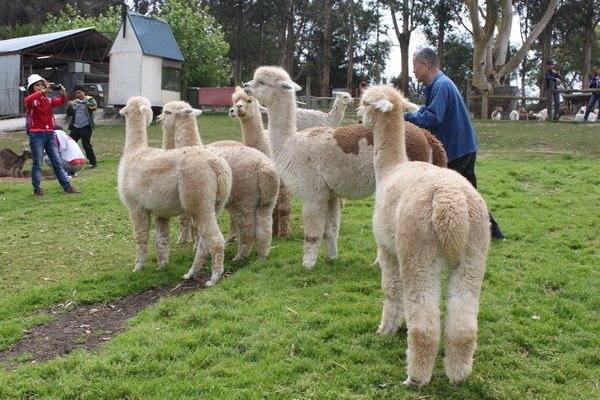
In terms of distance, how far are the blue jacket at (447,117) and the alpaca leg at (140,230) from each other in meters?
3.52

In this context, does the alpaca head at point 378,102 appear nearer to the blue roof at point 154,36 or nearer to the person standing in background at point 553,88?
the person standing in background at point 553,88

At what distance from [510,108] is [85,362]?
101ft

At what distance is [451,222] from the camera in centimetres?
424

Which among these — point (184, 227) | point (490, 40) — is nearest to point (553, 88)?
point (490, 40)

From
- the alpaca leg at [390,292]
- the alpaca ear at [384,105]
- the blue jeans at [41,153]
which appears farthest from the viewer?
the blue jeans at [41,153]

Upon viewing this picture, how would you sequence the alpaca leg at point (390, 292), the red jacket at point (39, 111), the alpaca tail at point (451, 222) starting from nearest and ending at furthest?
the alpaca tail at point (451, 222), the alpaca leg at point (390, 292), the red jacket at point (39, 111)

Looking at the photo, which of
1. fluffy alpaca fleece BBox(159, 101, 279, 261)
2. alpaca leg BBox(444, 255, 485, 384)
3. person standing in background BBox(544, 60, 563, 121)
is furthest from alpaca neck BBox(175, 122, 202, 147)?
person standing in background BBox(544, 60, 563, 121)

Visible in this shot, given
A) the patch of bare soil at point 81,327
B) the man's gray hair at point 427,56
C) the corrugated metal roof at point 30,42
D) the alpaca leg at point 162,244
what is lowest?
the patch of bare soil at point 81,327

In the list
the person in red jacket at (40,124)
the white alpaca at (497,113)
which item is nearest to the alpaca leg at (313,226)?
the person in red jacket at (40,124)

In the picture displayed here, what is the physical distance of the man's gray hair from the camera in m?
7.36

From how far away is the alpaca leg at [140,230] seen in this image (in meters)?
8.11

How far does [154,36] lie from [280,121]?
91.5 feet

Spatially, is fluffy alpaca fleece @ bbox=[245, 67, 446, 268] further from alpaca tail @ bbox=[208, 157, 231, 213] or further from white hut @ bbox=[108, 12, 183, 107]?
white hut @ bbox=[108, 12, 183, 107]

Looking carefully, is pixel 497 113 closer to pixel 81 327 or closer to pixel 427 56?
pixel 427 56
